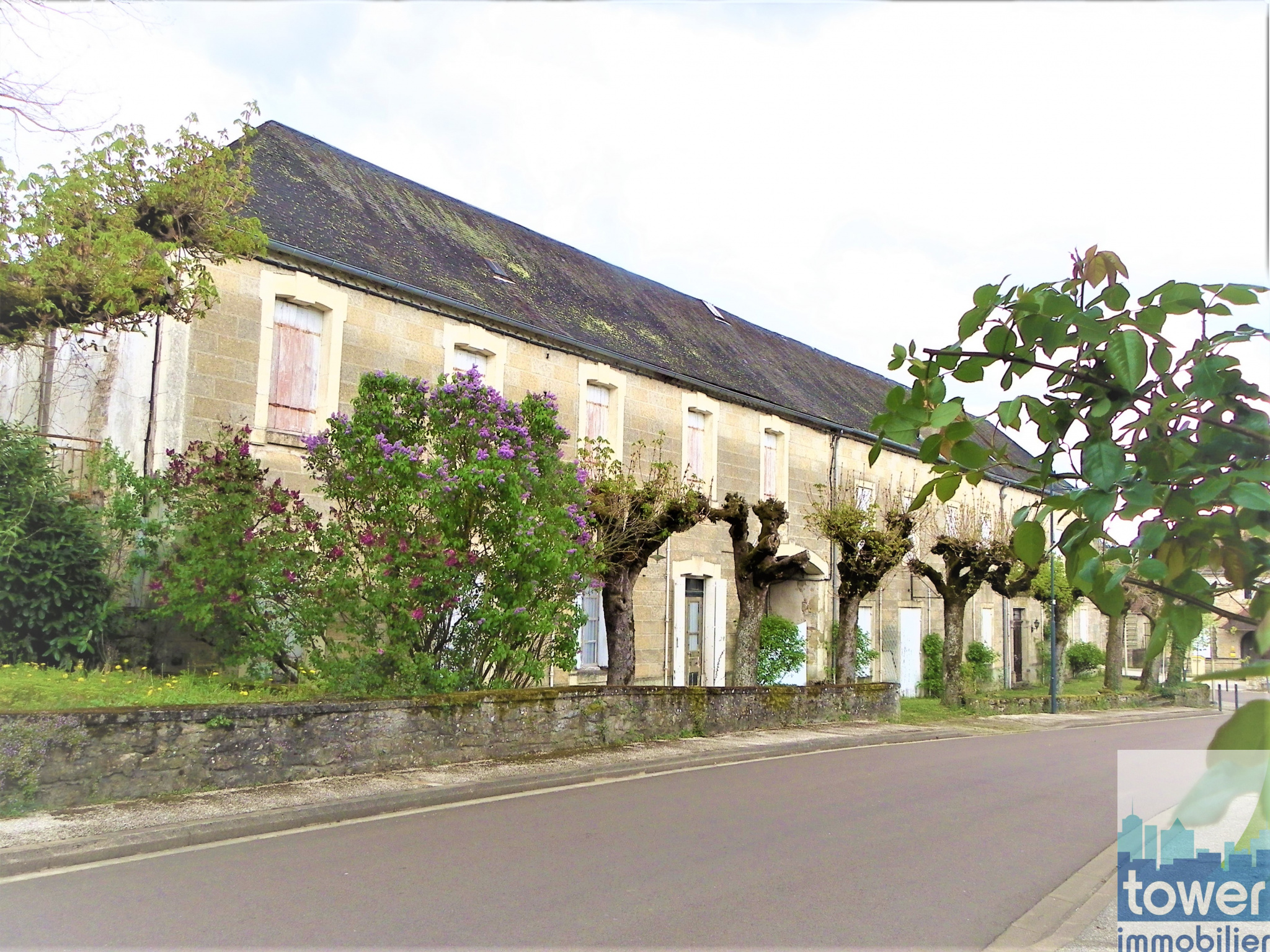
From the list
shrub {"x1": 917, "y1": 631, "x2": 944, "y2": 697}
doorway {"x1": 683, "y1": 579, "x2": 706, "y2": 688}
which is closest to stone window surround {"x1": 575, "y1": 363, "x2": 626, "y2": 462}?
doorway {"x1": 683, "y1": 579, "x2": 706, "y2": 688}

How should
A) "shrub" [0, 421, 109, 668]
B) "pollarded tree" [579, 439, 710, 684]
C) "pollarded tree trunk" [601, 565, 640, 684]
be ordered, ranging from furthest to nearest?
"pollarded tree trunk" [601, 565, 640, 684], "pollarded tree" [579, 439, 710, 684], "shrub" [0, 421, 109, 668]

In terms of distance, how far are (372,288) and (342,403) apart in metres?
1.92

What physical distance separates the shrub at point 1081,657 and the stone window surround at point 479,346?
30182 mm

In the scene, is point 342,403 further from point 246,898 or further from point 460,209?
point 246,898

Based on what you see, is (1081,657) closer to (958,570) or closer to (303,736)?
(958,570)

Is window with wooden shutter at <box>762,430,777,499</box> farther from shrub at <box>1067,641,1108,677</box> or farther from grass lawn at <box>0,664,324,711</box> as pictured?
shrub at <box>1067,641,1108,677</box>

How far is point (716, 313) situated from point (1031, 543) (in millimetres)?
27601

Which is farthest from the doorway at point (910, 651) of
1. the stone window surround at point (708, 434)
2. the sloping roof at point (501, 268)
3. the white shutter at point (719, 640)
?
the stone window surround at point (708, 434)

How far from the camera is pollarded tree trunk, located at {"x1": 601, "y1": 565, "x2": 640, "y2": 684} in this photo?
1652cm

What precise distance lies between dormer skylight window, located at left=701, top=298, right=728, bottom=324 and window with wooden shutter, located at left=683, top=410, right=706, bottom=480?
6.79 metres

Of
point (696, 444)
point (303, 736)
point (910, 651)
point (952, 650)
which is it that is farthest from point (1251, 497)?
point (910, 651)

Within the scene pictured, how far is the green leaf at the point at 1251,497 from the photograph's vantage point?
5.41 ft

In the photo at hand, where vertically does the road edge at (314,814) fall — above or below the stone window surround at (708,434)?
below

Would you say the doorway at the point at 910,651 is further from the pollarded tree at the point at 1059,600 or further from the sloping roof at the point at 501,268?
the sloping roof at the point at 501,268
